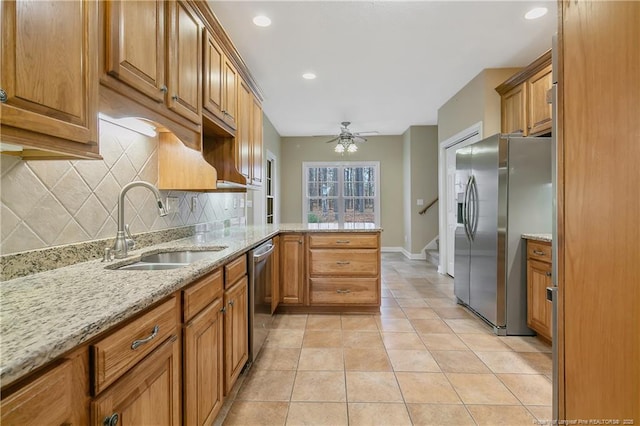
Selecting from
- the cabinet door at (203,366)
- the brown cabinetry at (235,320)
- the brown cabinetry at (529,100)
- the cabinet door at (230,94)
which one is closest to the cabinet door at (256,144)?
the cabinet door at (230,94)

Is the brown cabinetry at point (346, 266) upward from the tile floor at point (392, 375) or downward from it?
upward

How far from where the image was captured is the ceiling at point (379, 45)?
2.43 metres

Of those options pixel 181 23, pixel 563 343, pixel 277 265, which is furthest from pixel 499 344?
pixel 181 23

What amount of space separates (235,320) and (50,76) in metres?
1.36

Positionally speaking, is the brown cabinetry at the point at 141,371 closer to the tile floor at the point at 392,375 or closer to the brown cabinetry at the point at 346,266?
the tile floor at the point at 392,375

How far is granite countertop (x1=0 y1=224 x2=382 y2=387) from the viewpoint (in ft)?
1.90

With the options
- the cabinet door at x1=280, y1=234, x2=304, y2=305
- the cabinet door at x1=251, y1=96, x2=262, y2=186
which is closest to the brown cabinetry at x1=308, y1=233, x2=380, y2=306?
the cabinet door at x1=280, y1=234, x2=304, y2=305

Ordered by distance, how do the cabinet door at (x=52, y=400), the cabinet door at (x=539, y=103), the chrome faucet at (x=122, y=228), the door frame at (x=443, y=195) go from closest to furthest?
the cabinet door at (x=52, y=400), the chrome faucet at (x=122, y=228), the cabinet door at (x=539, y=103), the door frame at (x=443, y=195)

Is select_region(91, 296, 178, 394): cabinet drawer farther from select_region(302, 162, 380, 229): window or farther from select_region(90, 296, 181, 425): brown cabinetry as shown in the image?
select_region(302, 162, 380, 229): window

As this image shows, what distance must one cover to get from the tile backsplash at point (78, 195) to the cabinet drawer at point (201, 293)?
2.04 ft

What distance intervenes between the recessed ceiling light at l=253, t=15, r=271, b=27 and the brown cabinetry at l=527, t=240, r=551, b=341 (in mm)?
2877

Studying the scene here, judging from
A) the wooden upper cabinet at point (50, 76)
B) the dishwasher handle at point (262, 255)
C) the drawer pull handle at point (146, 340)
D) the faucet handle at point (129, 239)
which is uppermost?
the wooden upper cabinet at point (50, 76)

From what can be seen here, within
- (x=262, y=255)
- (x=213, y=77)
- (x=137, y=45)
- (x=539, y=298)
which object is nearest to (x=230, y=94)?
(x=213, y=77)

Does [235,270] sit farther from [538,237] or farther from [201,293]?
[538,237]
